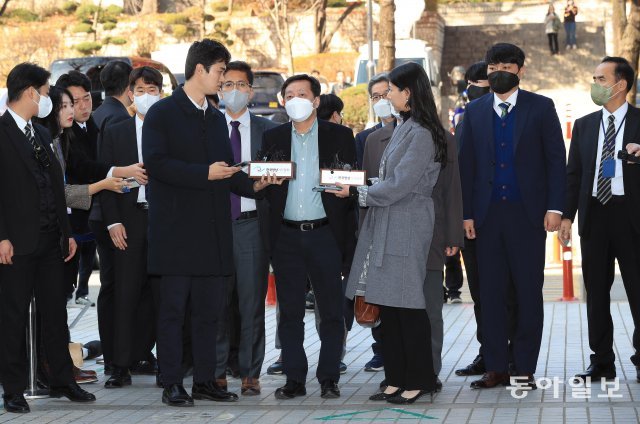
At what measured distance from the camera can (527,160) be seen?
8.99m

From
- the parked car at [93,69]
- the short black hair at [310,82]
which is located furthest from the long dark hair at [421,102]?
the parked car at [93,69]

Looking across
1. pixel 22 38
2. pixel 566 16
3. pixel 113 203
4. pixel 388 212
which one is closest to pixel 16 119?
pixel 113 203

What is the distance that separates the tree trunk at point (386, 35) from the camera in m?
25.7

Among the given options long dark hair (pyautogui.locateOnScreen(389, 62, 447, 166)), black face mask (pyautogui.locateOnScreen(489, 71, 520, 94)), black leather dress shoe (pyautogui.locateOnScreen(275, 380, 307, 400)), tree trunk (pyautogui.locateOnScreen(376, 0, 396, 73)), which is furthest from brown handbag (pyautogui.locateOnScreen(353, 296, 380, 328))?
tree trunk (pyautogui.locateOnScreen(376, 0, 396, 73))

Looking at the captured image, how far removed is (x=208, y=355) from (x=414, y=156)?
6.37 ft

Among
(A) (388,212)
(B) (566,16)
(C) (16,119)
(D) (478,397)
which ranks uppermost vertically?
(B) (566,16)

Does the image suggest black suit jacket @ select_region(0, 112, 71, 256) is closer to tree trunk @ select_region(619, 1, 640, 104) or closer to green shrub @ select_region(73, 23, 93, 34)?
tree trunk @ select_region(619, 1, 640, 104)

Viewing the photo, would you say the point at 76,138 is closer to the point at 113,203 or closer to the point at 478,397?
the point at 113,203

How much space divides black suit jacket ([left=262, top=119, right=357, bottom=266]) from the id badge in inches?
69.4

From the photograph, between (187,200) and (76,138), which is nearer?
(187,200)

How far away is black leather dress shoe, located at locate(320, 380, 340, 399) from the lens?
29.1ft

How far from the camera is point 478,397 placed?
8727mm

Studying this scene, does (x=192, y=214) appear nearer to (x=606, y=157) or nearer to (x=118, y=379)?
(x=118, y=379)

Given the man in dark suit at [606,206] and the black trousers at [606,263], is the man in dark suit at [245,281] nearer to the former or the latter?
the man in dark suit at [606,206]
